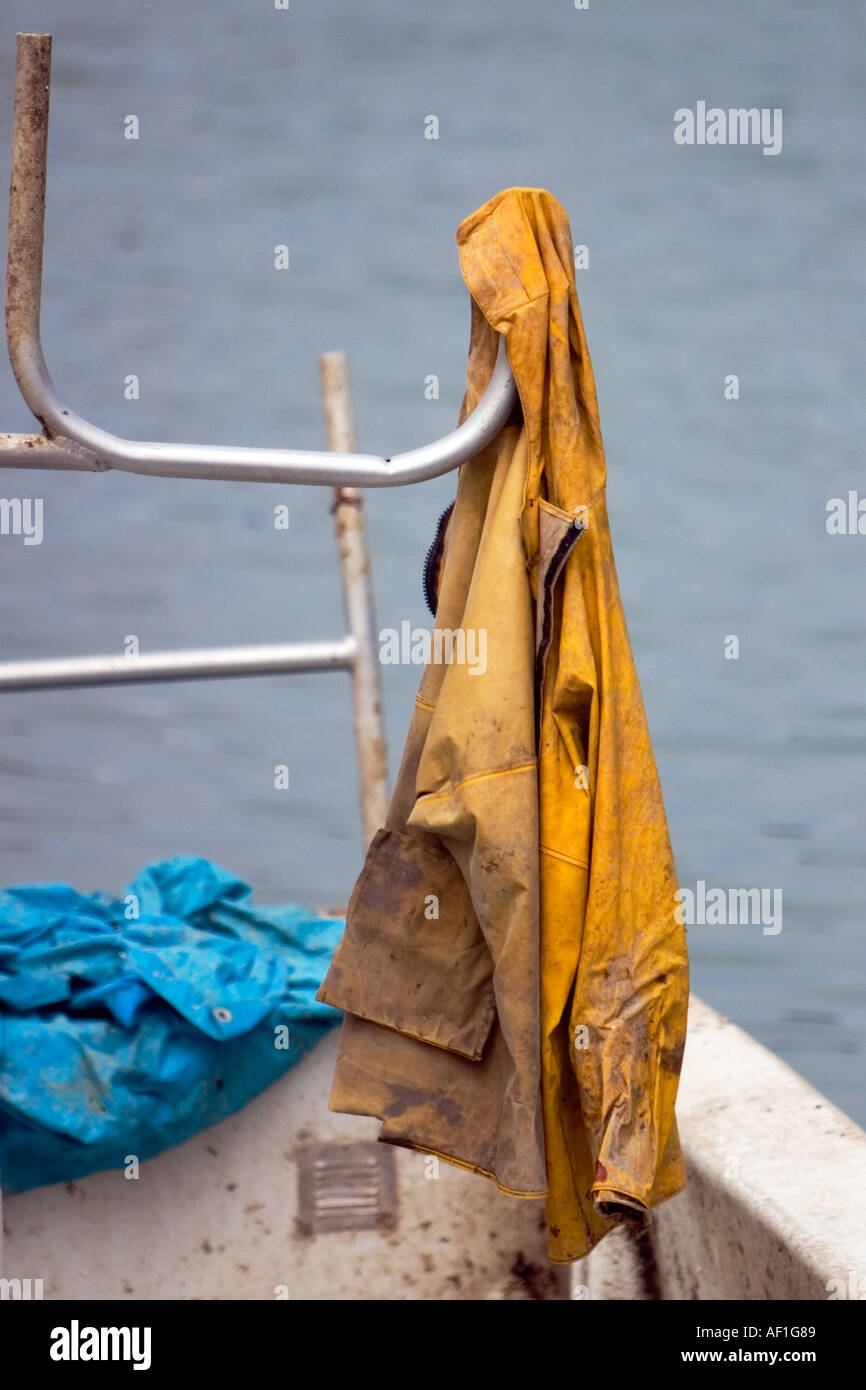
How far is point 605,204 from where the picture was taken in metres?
4.30

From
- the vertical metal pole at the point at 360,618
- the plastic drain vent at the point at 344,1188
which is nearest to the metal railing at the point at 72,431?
the vertical metal pole at the point at 360,618

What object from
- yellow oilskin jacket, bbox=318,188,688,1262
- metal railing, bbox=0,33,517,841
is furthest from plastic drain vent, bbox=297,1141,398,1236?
metal railing, bbox=0,33,517,841

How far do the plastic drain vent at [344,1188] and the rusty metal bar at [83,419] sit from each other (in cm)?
113

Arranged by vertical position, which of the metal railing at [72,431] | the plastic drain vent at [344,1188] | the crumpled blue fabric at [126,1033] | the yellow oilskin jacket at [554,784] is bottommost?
the plastic drain vent at [344,1188]

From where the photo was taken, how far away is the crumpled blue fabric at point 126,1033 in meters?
1.83

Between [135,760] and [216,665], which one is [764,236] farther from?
[216,665]

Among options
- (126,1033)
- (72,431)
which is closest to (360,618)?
(126,1033)

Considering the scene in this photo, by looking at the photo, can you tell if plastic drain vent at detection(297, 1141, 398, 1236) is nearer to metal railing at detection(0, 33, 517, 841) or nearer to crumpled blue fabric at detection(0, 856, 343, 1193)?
crumpled blue fabric at detection(0, 856, 343, 1193)

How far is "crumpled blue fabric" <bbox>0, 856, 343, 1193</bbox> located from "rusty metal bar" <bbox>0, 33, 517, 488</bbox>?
92cm

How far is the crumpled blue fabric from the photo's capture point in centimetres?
183

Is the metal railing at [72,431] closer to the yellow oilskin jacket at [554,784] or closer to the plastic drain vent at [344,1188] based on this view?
the yellow oilskin jacket at [554,784]

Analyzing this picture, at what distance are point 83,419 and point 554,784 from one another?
1.56 ft

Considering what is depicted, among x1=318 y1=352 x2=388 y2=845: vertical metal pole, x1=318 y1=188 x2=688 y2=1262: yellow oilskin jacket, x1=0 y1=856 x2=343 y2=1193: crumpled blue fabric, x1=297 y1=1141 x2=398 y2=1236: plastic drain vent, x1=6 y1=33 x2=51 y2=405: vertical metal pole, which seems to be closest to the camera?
x1=6 y1=33 x2=51 y2=405: vertical metal pole

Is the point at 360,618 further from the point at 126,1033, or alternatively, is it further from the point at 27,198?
the point at 27,198
